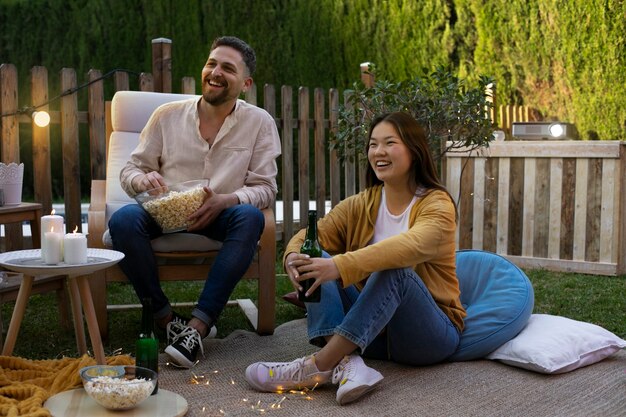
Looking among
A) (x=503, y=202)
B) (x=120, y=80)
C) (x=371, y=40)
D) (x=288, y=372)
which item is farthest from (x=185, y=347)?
(x=371, y=40)

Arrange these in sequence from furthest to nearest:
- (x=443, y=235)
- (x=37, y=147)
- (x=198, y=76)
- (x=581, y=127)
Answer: (x=198, y=76), (x=581, y=127), (x=37, y=147), (x=443, y=235)

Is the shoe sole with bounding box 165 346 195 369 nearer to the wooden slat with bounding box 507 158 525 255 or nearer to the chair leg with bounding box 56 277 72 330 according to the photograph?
A: the chair leg with bounding box 56 277 72 330

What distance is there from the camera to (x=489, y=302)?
2.77m

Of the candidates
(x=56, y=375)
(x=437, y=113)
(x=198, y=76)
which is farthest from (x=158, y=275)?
(x=198, y=76)

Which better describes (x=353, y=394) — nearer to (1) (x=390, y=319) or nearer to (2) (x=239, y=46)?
(1) (x=390, y=319)

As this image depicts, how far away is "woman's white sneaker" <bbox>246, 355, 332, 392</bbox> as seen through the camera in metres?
2.35

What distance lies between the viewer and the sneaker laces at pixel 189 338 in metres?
2.66

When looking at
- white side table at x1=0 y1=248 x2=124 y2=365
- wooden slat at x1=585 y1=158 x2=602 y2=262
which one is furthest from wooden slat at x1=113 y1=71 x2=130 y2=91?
wooden slat at x1=585 y1=158 x2=602 y2=262

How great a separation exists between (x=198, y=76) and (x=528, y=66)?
10.9ft

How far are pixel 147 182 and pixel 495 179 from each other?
2840 mm

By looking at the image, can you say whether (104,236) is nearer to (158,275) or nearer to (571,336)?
(158,275)

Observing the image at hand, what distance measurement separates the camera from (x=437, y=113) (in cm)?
355

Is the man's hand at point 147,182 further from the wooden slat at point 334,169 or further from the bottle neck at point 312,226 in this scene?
the wooden slat at point 334,169

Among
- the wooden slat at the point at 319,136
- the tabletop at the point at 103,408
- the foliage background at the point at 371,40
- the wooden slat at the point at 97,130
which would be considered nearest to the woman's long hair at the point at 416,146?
the tabletop at the point at 103,408
